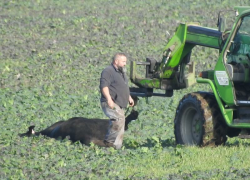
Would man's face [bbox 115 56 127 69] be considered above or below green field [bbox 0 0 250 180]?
above

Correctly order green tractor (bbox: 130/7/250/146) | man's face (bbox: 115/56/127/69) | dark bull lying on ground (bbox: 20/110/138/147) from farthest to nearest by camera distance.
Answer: dark bull lying on ground (bbox: 20/110/138/147) < man's face (bbox: 115/56/127/69) < green tractor (bbox: 130/7/250/146)

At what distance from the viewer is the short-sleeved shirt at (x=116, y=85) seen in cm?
1161

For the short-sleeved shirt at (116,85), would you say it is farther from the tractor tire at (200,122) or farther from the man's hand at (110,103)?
the tractor tire at (200,122)

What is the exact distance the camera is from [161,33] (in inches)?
1048

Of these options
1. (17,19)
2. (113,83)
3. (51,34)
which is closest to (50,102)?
(113,83)

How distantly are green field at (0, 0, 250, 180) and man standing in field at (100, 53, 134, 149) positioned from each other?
0.35 m

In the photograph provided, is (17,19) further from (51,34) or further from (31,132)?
(31,132)

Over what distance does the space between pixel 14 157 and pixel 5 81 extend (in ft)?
31.5

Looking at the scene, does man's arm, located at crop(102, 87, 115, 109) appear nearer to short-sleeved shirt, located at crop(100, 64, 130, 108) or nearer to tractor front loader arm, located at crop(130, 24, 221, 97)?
short-sleeved shirt, located at crop(100, 64, 130, 108)

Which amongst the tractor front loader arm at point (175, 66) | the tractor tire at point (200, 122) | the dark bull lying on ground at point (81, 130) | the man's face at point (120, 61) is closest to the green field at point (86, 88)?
the tractor tire at point (200, 122)

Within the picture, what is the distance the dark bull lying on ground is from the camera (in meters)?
12.4

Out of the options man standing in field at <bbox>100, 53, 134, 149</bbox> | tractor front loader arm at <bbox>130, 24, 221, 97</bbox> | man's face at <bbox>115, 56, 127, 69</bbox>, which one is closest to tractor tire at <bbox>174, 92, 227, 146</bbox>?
tractor front loader arm at <bbox>130, 24, 221, 97</bbox>

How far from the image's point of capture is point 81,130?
12.6 metres

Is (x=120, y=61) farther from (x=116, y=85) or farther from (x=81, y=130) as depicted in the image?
(x=81, y=130)
